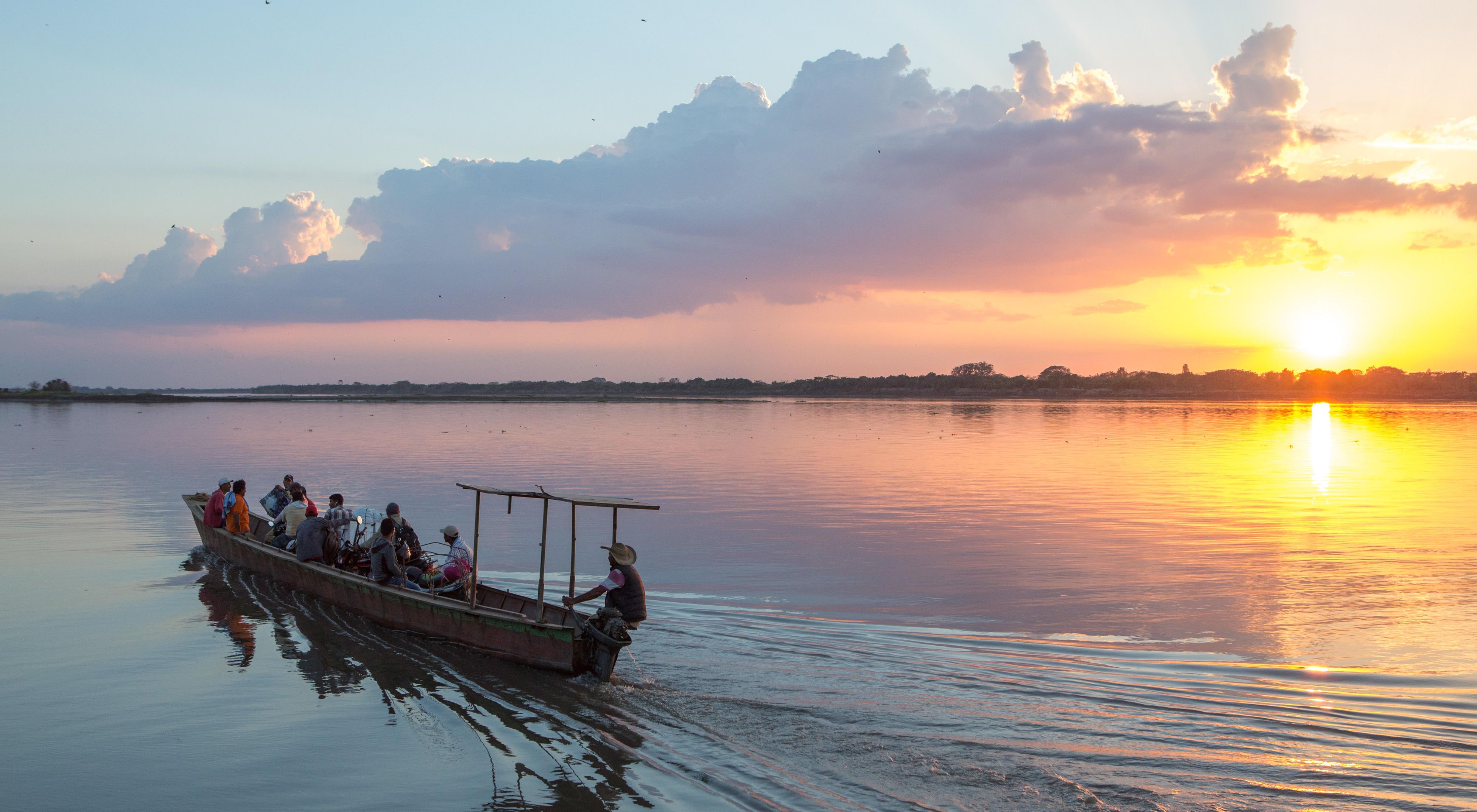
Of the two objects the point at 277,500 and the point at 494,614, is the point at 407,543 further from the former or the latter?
the point at 277,500

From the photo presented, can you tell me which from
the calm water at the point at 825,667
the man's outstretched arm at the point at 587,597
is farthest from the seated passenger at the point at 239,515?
the man's outstretched arm at the point at 587,597

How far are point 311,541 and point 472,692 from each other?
7.46 m

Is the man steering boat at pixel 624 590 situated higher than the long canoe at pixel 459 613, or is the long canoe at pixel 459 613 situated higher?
the man steering boat at pixel 624 590

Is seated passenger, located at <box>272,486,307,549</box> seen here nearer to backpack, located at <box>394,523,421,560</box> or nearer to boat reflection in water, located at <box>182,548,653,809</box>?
boat reflection in water, located at <box>182,548,653,809</box>

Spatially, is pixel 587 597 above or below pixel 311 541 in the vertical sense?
above

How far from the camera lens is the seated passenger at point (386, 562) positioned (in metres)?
14.9

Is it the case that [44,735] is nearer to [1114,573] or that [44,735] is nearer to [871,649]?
[871,649]

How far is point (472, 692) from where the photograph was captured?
11.6 meters

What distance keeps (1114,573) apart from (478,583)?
1245 centimetres

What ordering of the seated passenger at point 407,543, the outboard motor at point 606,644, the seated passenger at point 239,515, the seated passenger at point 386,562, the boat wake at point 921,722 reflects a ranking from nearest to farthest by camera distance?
1. the boat wake at point 921,722
2. the outboard motor at point 606,644
3. the seated passenger at point 386,562
4. the seated passenger at point 407,543
5. the seated passenger at point 239,515

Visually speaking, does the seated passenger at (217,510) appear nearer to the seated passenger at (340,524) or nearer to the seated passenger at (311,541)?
the seated passenger at (340,524)

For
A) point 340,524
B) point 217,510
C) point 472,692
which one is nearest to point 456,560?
point 472,692

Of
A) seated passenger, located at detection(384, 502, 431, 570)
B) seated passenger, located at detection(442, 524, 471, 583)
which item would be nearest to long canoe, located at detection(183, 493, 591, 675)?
seated passenger, located at detection(442, 524, 471, 583)

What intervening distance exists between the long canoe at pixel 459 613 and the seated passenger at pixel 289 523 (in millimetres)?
329
